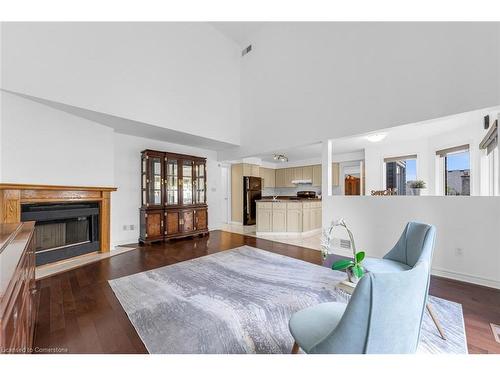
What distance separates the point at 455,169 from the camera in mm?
4434

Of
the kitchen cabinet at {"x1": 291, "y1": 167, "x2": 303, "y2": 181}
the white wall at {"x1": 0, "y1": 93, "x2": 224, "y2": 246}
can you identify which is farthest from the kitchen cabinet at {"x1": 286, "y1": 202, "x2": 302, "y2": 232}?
the white wall at {"x1": 0, "y1": 93, "x2": 224, "y2": 246}

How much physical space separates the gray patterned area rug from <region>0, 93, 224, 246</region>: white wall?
2.09m

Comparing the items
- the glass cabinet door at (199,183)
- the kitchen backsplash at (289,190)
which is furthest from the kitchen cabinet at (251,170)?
the glass cabinet door at (199,183)

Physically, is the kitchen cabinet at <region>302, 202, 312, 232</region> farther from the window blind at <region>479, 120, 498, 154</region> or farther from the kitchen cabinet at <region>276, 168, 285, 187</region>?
the window blind at <region>479, 120, 498, 154</region>

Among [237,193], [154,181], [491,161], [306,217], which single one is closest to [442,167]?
[491,161]

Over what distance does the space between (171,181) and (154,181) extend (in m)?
0.39

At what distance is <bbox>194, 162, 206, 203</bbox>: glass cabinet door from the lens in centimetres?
577

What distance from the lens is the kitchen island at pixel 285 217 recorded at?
5.80 metres

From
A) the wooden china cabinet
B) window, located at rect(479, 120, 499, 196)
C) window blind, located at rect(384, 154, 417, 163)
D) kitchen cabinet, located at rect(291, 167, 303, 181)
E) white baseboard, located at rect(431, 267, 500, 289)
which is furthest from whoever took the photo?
kitchen cabinet, located at rect(291, 167, 303, 181)

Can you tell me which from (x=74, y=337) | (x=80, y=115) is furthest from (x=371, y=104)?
(x=80, y=115)

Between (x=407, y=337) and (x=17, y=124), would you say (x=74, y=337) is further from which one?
(x=17, y=124)

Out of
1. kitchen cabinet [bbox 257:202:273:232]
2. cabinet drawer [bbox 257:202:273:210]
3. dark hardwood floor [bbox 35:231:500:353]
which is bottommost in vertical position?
dark hardwood floor [bbox 35:231:500:353]

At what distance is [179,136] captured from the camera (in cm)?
504
